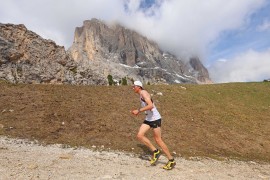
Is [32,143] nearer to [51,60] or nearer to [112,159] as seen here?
[112,159]

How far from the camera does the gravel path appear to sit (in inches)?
433

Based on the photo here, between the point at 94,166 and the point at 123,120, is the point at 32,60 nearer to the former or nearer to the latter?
the point at 123,120

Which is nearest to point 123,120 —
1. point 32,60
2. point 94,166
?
point 94,166

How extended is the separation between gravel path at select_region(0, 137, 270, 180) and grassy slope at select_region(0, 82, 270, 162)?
1075mm

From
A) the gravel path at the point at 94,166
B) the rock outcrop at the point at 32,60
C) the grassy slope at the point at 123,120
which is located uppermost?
the rock outcrop at the point at 32,60

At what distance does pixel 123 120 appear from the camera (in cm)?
1816

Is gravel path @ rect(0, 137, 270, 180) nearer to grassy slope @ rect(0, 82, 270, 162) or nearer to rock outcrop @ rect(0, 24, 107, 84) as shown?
grassy slope @ rect(0, 82, 270, 162)

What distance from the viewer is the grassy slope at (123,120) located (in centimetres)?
1570

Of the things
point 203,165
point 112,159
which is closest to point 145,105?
point 112,159

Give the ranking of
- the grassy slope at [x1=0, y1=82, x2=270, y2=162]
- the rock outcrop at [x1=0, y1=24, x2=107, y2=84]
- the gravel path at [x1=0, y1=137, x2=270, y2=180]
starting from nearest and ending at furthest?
1. the gravel path at [x1=0, y1=137, x2=270, y2=180]
2. the grassy slope at [x1=0, y1=82, x2=270, y2=162]
3. the rock outcrop at [x1=0, y1=24, x2=107, y2=84]

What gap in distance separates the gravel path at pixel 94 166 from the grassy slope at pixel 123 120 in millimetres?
1075

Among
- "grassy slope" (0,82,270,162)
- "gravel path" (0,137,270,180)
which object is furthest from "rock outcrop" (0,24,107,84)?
"gravel path" (0,137,270,180)

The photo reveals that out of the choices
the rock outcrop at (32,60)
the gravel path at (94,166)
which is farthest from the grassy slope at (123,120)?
the rock outcrop at (32,60)

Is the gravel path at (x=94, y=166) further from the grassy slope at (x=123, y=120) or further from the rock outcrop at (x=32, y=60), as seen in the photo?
the rock outcrop at (x=32, y=60)
